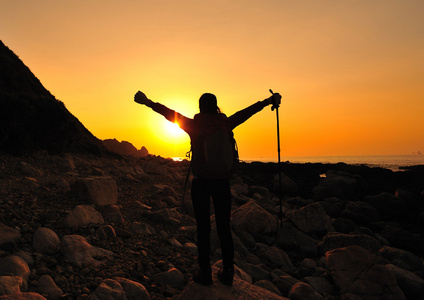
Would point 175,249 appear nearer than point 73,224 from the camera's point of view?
No

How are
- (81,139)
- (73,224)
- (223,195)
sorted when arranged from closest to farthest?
(223,195), (73,224), (81,139)

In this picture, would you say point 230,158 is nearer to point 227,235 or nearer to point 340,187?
point 227,235

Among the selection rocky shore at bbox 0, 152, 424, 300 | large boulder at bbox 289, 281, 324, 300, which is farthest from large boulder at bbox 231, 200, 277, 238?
large boulder at bbox 289, 281, 324, 300

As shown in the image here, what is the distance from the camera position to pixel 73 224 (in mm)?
6383

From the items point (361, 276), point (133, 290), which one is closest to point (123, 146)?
point (361, 276)

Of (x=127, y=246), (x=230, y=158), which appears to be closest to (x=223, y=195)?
(x=230, y=158)

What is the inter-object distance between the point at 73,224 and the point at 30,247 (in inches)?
41.5

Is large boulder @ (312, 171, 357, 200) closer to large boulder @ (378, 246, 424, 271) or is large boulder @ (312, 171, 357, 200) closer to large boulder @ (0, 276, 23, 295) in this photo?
large boulder @ (378, 246, 424, 271)

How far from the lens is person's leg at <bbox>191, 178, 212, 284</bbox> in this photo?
4.30 meters

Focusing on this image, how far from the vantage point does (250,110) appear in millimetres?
4719

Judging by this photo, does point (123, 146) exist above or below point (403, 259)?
above

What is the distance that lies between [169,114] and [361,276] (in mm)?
5446

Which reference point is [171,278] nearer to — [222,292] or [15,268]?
[222,292]

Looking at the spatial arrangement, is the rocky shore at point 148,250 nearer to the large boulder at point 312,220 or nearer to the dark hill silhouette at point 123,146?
the large boulder at point 312,220
